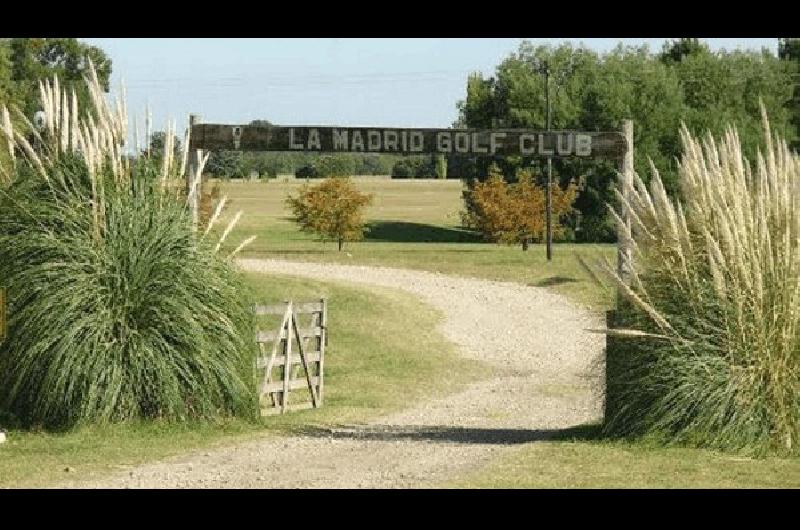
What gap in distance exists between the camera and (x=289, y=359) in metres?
18.8

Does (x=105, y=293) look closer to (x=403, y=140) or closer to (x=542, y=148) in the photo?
(x=403, y=140)

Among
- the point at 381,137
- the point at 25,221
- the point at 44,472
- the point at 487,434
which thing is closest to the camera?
the point at 44,472

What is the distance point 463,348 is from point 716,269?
49.5 feet

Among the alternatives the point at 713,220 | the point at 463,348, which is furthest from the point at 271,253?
the point at 713,220

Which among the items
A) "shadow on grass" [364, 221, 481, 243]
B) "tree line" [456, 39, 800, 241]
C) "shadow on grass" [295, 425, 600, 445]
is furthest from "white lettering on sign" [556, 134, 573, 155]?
"shadow on grass" [364, 221, 481, 243]

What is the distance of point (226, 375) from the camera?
14.9 metres

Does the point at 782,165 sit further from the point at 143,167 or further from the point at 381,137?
the point at 143,167

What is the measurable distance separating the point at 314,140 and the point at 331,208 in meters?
29.4

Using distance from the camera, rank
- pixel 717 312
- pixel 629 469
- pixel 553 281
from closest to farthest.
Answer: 1. pixel 629 469
2. pixel 717 312
3. pixel 553 281

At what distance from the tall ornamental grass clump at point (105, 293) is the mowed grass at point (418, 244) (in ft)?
6.90

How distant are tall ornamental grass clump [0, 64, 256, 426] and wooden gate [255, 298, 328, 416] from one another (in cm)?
175

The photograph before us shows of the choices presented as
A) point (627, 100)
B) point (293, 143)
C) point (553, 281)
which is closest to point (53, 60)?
point (627, 100)

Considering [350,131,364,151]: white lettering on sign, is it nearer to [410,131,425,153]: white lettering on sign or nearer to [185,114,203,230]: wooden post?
[410,131,425,153]: white lettering on sign

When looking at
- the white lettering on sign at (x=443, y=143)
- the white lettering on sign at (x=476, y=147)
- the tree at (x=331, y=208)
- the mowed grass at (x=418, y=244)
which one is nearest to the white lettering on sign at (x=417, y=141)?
the white lettering on sign at (x=443, y=143)
